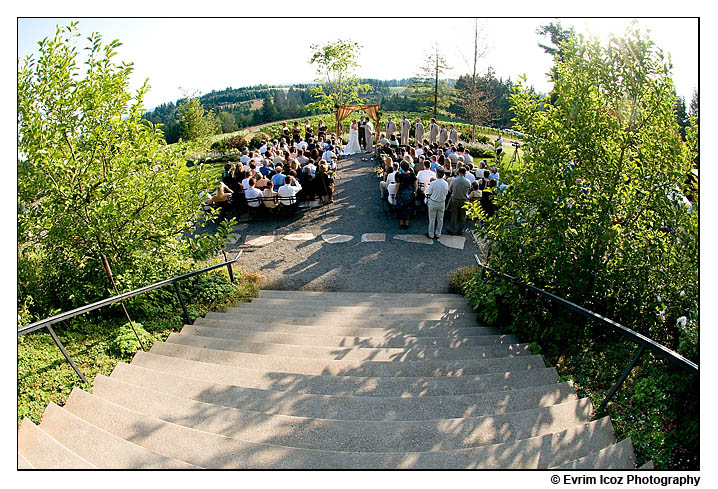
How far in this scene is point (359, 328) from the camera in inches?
219

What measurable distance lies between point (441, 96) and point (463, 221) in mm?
23927

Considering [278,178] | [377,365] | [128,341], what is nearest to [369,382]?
[377,365]

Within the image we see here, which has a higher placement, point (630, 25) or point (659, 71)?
point (630, 25)

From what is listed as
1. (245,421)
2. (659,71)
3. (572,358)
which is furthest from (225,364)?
(659,71)

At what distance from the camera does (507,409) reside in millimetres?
3408

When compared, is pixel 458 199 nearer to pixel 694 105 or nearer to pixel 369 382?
pixel 694 105

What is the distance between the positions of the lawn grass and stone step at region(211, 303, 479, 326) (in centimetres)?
66

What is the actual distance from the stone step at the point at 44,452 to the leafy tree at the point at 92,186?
2.21m

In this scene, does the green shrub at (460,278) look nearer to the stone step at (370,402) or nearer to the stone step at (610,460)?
the stone step at (370,402)

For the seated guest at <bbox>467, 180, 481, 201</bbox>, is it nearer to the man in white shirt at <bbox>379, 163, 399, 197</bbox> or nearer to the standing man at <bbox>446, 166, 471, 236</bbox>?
the standing man at <bbox>446, 166, 471, 236</bbox>

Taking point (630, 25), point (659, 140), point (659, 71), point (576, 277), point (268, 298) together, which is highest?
point (630, 25)

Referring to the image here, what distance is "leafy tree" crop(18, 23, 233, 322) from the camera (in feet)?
15.1

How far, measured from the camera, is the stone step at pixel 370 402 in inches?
132

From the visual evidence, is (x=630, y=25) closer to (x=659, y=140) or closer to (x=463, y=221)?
(x=659, y=140)
